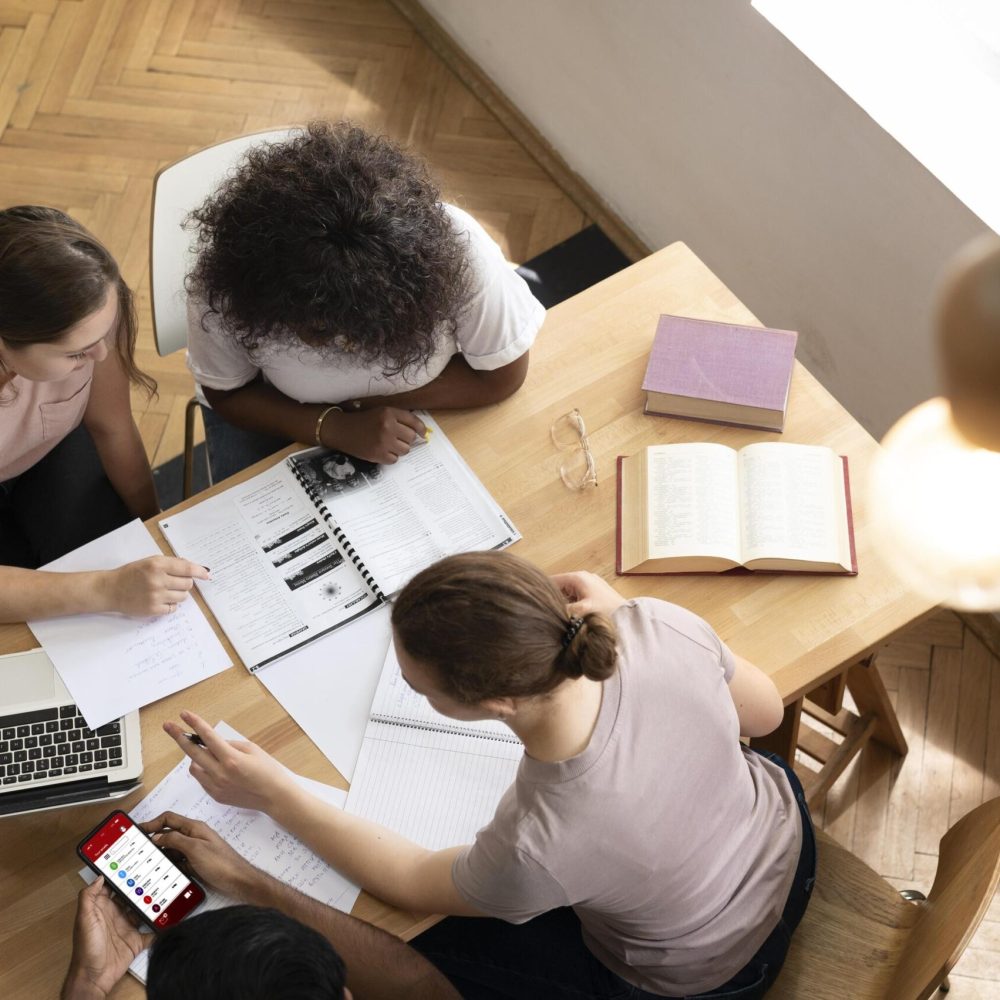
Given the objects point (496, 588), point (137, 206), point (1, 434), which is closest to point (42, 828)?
point (1, 434)

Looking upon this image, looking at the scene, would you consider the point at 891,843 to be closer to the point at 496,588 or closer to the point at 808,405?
the point at 808,405

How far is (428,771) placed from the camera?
151cm

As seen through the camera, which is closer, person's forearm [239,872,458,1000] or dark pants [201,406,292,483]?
person's forearm [239,872,458,1000]

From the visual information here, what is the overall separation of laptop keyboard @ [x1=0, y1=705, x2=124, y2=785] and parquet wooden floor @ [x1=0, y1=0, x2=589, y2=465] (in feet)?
5.48

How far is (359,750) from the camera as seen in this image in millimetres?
1526

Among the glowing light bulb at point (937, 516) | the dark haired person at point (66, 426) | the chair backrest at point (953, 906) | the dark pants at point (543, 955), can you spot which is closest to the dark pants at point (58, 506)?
the dark haired person at point (66, 426)

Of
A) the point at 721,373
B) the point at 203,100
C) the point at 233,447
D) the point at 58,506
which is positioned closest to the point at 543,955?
the point at 721,373

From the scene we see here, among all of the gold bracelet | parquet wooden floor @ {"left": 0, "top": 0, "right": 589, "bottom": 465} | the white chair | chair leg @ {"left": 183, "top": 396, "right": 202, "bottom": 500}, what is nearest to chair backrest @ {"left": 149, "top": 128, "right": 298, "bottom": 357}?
the white chair

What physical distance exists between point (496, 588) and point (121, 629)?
0.72 meters

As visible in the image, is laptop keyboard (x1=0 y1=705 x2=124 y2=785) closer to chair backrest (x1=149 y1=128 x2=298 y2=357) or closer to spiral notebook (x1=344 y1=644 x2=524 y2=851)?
spiral notebook (x1=344 y1=644 x2=524 y2=851)

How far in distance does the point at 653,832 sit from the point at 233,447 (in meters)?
1.15

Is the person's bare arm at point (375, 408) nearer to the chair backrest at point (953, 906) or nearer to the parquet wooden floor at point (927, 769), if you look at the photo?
the chair backrest at point (953, 906)

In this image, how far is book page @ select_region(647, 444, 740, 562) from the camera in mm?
1601

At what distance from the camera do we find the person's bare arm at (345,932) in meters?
1.38
